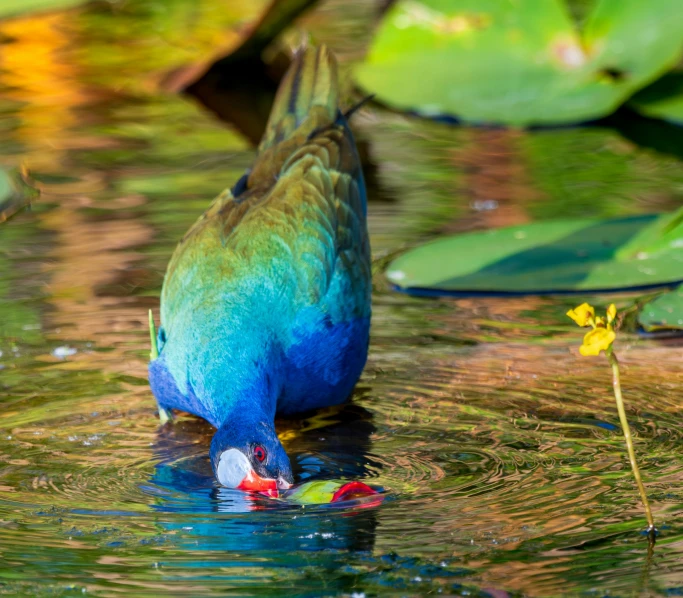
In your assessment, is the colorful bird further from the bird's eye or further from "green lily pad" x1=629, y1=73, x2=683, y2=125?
"green lily pad" x1=629, y1=73, x2=683, y2=125

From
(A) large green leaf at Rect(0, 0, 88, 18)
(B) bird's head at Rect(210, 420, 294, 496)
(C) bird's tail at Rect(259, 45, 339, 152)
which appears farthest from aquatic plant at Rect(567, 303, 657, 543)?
(A) large green leaf at Rect(0, 0, 88, 18)

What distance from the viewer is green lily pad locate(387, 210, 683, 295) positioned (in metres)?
4.17

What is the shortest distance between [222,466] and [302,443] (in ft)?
1.37

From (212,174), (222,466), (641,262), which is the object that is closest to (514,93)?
(212,174)

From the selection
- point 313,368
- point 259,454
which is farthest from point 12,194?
point 259,454

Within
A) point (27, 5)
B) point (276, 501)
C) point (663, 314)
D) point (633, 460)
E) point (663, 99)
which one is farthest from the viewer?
point (27, 5)

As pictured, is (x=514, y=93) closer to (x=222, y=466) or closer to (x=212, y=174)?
(x=212, y=174)

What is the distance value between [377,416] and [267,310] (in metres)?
0.40

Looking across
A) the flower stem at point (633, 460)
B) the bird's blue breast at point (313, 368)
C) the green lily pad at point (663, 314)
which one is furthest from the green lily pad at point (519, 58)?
the flower stem at point (633, 460)

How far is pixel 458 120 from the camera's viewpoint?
618 centimetres

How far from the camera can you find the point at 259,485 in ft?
9.71

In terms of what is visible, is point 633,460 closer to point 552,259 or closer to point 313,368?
point 313,368

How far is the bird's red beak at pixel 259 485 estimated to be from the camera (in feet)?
9.71

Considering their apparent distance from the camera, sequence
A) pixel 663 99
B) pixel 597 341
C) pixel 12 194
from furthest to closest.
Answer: pixel 663 99
pixel 12 194
pixel 597 341
